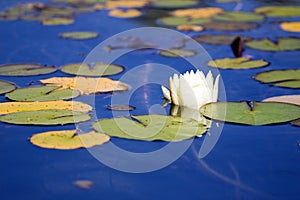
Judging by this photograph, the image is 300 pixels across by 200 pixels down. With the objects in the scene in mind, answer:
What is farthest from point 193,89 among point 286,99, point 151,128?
point 286,99

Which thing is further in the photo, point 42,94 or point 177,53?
point 177,53

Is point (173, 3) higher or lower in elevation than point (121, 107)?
higher

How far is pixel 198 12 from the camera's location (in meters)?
4.41

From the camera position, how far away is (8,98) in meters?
2.55

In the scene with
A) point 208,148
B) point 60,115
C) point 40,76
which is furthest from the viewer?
point 40,76

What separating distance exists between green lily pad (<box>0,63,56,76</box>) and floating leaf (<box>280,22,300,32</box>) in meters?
1.69

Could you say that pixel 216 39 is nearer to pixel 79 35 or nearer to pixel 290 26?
pixel 290 26

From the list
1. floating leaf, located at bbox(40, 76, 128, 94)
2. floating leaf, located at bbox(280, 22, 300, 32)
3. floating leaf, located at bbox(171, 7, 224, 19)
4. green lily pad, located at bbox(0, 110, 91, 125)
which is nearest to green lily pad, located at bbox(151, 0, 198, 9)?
floating leaf, located at bbox(171, 7, 224, 19)

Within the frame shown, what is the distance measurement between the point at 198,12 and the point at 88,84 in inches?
74.4

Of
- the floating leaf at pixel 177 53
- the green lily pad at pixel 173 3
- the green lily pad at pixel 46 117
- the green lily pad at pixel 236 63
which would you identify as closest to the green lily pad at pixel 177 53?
the floating leaf at pixel 177 53

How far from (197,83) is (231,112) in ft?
0.61

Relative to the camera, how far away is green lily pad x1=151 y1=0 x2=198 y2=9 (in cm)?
475

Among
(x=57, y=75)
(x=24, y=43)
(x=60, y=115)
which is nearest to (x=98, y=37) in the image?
(x=24, y=43)

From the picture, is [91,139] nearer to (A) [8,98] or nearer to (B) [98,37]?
(A) [8,98]
